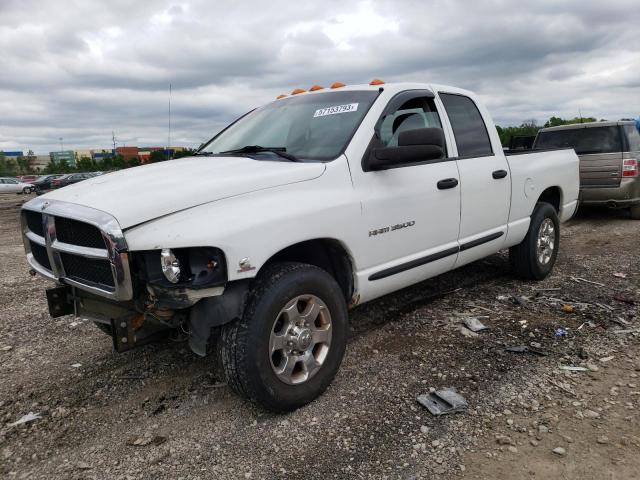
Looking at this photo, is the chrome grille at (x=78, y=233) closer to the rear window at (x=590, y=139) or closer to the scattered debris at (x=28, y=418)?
the scattered debris at (x=28, y=418)

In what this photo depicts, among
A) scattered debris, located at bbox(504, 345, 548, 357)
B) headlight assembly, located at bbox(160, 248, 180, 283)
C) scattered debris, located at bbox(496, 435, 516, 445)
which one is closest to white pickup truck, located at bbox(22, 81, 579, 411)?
headlight assembly, located at bbox(160, 248, 180, 283)

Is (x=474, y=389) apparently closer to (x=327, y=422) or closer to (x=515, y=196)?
(x=327, y=422)

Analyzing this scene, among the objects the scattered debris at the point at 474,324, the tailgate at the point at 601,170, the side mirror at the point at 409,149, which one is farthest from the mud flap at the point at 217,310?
the tailgate at the point at 601,170

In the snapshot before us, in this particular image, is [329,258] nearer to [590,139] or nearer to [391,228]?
[391,228]

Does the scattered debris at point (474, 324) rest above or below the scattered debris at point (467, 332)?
above

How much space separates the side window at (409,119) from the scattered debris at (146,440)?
2347 mm

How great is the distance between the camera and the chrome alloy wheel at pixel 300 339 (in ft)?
9.51

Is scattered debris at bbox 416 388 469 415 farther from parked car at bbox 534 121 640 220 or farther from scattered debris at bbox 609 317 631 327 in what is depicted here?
parked car at bbox 534 121 640 220

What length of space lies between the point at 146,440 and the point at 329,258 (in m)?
1.53

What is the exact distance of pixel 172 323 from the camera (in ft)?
9.02

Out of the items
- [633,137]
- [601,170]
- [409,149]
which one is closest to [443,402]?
[409,149]

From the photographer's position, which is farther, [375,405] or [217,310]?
[375,405]

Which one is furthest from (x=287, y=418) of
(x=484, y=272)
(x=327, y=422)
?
(x=484, y=272)

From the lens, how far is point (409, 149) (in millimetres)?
3250
